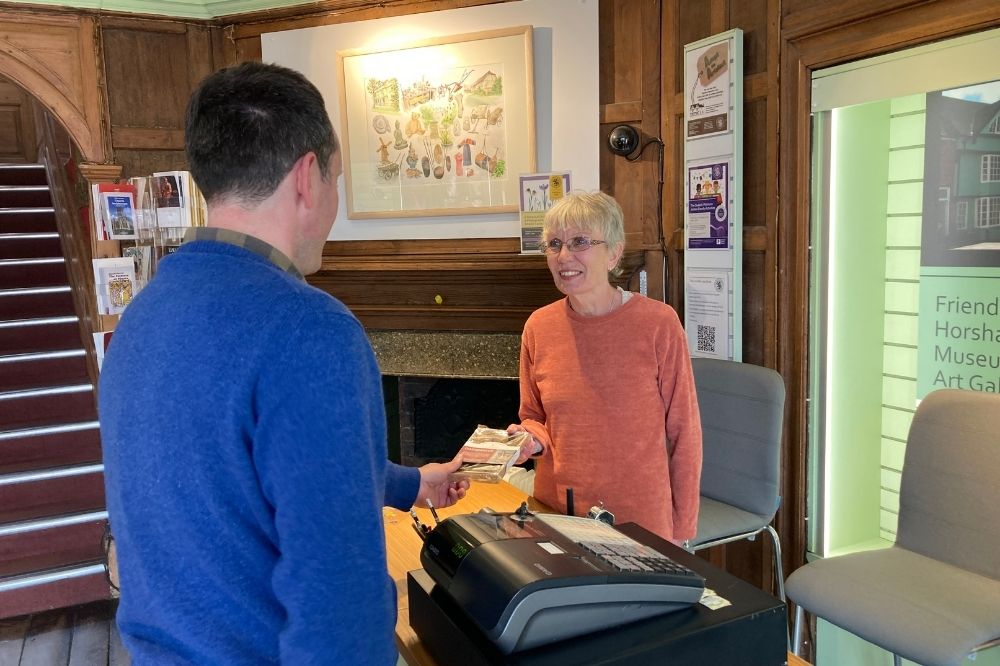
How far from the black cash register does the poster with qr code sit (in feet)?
6.07

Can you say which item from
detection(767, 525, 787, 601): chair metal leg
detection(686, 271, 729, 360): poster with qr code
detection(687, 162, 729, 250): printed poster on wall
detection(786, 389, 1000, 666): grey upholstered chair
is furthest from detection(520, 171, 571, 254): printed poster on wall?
detection(786, 389, 1000, 666): grey upholstered chair

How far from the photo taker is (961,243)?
2312 millimetres

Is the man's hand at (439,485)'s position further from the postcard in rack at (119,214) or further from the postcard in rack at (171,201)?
the postcard in rack at (119,214)

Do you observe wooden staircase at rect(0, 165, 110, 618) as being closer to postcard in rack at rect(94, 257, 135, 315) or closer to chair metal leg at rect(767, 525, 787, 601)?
postcard in rack at rect(94, 257, 135, 315)

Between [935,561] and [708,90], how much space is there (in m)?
1.77

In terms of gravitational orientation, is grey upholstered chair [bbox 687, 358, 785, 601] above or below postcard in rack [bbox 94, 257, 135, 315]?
below

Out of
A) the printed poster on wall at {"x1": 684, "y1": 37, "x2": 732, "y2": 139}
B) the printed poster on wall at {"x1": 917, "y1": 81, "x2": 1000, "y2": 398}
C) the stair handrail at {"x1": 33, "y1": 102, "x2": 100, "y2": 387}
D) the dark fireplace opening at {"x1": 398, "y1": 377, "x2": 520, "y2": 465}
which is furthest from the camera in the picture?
the stair handrail at {"x1": 33, "y1": 102, "x2": 100, "y2": 387}

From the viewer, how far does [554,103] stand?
351 cm

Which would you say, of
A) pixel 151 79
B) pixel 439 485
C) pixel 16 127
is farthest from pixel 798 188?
pixel 16 127

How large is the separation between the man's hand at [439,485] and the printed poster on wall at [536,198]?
1.97m

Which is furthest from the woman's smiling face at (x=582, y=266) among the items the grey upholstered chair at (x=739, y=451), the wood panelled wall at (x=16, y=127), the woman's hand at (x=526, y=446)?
the wood panelled wall at (x=16, y=127)

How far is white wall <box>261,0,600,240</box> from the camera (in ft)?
11.2

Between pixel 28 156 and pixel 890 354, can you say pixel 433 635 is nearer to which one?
pixel 890 354

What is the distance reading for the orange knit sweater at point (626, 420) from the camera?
189 cm
